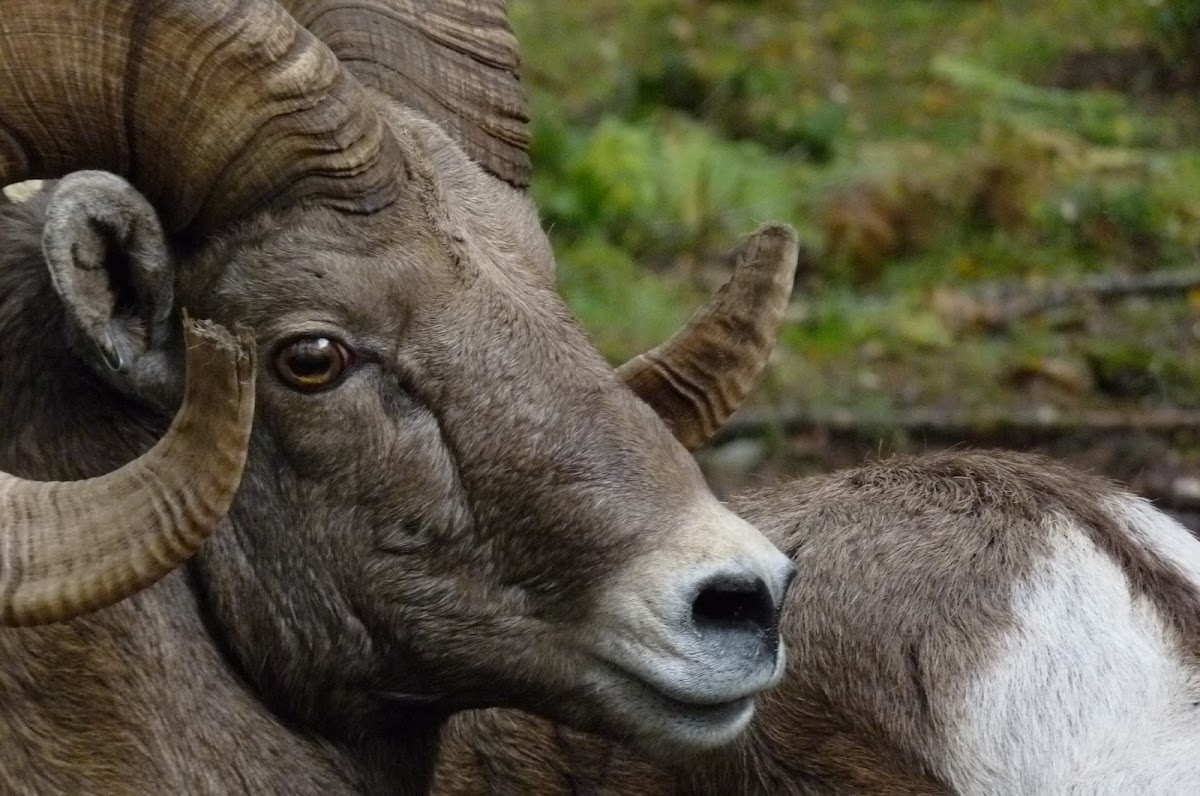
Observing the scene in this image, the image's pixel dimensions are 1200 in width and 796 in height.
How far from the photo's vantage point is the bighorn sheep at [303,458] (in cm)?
500

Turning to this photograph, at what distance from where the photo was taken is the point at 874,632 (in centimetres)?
609

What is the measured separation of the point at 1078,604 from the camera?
6.00 metres

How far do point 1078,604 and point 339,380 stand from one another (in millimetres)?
2483

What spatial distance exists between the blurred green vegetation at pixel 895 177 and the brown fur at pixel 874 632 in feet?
19.4

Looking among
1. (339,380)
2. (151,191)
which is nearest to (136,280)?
(151,191)

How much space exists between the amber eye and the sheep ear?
13.9 inches

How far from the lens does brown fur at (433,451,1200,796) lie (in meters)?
5.95

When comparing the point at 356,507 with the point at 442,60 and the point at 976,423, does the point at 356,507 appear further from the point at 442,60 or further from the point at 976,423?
the point at 976,423

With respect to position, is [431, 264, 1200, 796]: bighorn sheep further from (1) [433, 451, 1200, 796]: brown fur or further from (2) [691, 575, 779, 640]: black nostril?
(2) [691, 575, 779, 640]: black nostril

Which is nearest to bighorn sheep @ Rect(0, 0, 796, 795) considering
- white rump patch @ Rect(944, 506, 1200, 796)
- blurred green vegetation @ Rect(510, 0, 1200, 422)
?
white rump patch @ Rect(944, 506, 1200, 796)

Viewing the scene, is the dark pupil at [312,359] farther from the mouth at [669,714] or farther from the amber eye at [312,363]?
the mouth at [669,714]

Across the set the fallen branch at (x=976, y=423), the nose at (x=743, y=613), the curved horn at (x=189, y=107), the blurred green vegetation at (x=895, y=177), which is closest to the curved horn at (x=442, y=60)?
the curved horn at (x=189, y=107)

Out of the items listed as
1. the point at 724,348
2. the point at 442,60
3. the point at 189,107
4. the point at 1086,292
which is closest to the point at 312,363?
the point at 189,107

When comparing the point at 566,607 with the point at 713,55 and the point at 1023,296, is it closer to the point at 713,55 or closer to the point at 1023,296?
the point at 1023,296
